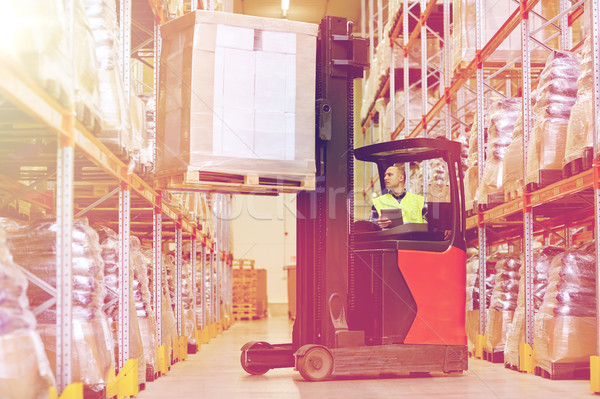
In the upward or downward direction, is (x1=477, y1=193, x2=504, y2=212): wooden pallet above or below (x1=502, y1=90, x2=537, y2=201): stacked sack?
below

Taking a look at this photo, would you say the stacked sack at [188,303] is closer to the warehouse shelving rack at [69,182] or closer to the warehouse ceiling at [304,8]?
the warehouse shelving rack at [69,182]

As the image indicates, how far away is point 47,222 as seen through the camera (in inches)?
164

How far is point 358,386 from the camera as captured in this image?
17.9 ft

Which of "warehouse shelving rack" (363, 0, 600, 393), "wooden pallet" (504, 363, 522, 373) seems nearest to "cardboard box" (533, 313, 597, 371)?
"warehouse shelving rack" (363, 0, 600, 393)

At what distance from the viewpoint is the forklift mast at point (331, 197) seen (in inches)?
227

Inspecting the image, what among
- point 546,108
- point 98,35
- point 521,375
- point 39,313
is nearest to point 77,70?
point 98,35

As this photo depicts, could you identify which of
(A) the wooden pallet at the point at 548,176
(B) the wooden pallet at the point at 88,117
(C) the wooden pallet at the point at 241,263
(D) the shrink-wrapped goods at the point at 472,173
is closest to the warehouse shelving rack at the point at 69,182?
(B) the wooden pallet at the point at 88,117

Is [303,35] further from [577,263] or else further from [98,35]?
[577,263]

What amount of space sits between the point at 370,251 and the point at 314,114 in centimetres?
130

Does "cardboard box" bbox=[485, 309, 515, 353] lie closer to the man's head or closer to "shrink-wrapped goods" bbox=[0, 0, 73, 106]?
the man's head

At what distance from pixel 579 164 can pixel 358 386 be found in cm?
236

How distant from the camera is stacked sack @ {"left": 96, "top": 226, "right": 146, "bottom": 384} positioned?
17.6 feet

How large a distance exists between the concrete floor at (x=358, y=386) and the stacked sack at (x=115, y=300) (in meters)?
0.29

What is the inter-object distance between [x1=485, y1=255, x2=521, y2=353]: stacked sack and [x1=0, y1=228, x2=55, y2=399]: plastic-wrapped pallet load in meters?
5.24
